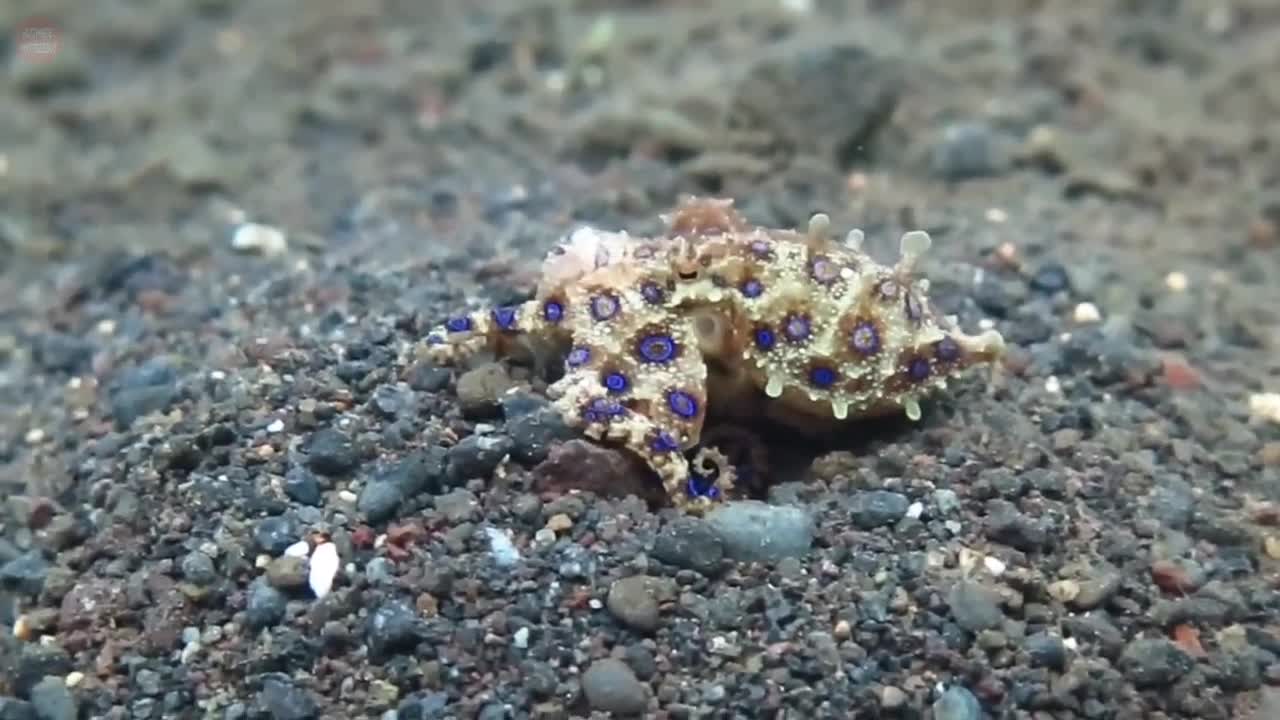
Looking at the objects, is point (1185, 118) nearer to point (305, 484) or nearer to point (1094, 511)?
point (1094, 511)

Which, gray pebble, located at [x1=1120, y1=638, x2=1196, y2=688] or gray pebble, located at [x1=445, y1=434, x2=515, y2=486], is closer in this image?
gray pebble, located at [x1=1120, y1=638, x2=1196, y2=688]

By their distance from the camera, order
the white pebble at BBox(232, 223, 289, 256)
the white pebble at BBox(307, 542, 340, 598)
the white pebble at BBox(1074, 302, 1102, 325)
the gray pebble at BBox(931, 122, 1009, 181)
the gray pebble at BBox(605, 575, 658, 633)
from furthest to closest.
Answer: the gray pebble at BBox(931, 122, 1009, 181), the white pebble at BBox(232, 223, 289, 256), the white pebble at BBox(1074, 302, 1102, 325), the white pebble at BBox(307, 542, 340, 598), the gray pebble at BBox(605, 575, 658, 633)

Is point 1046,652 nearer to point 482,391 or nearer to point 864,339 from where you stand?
point 864,339

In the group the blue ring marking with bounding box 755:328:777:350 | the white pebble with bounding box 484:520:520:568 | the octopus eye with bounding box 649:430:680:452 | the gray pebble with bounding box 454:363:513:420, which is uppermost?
the blue ring marking with bounding box 755:328:777:350

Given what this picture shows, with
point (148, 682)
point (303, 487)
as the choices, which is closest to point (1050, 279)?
point (303, 487)

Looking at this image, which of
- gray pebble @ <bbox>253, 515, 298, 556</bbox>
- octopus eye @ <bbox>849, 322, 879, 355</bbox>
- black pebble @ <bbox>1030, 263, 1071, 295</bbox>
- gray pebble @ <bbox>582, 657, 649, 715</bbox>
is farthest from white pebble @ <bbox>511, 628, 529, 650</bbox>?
black pebble @ <bbox>1030, 263, 1071, 295</bbox>

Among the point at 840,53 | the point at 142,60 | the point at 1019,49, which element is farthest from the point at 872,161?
the point at 142,60

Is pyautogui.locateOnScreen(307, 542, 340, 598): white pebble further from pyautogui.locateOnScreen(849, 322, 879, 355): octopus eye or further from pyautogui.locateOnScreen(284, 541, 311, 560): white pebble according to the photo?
pyautogui.locateOnScreen(849, 322, 879, 355): octopus eye
